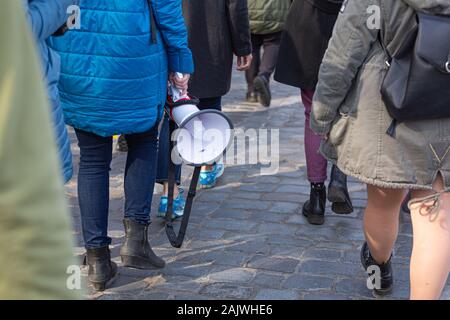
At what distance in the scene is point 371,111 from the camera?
9.61 ft

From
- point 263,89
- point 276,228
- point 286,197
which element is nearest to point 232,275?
point 276,228

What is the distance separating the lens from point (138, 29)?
3.32 metres

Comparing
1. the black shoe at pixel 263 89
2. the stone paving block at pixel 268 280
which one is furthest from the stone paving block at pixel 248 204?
the black shoe at pixel 263 89

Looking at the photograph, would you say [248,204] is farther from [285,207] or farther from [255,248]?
[255,248]

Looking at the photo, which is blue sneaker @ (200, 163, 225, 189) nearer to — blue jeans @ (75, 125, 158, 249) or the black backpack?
blue jeans @ (75, 125, 158, 249)

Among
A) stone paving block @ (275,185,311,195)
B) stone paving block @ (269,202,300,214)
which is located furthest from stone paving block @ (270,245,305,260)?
stone paving block @ (275,185,311,195)

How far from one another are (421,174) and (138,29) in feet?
4.70

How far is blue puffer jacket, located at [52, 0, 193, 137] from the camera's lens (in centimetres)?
326

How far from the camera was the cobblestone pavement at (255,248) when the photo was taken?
3549mm

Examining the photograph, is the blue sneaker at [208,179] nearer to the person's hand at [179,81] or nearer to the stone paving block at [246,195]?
the stone paving block at [246,195]

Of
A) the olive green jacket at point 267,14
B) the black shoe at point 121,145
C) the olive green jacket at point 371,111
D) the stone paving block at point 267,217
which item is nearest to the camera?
the olive green jacket at point 371,111

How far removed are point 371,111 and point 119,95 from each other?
1.17 m

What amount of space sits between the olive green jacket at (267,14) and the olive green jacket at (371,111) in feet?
13.5
